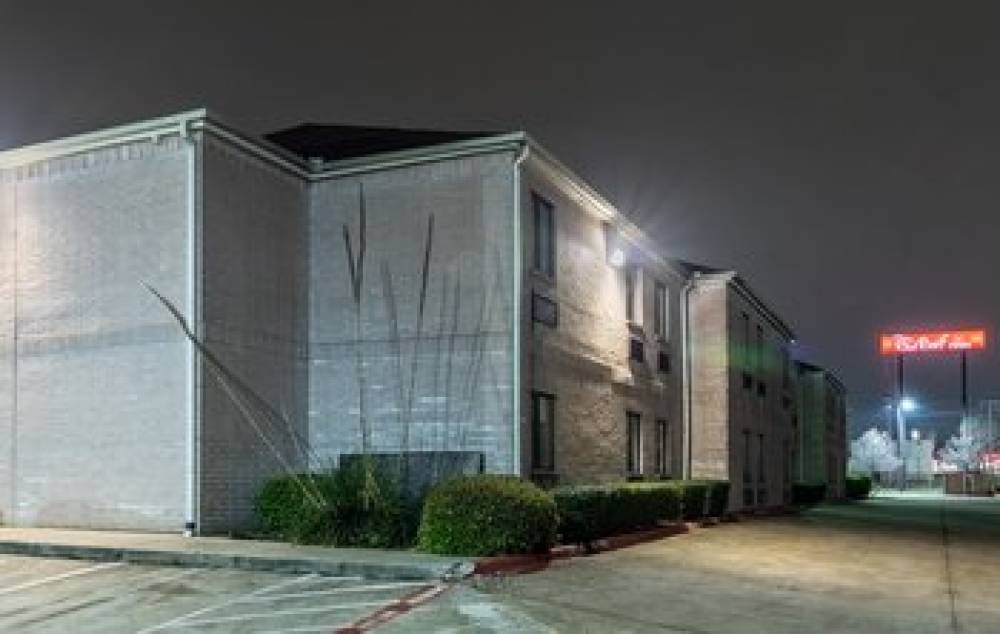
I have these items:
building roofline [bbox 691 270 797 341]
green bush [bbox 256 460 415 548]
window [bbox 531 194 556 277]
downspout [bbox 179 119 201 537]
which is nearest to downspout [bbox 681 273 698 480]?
building roofline [bbox 691 270 797 341]

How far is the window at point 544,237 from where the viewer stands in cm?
1930

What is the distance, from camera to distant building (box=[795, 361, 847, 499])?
48906mm

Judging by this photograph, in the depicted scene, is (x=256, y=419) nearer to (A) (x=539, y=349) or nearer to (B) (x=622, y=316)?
(A) (x=539, y=349)

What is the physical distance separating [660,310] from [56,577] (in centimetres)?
1752

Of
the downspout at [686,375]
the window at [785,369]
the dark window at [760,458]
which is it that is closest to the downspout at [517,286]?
the downspout at [686,375]

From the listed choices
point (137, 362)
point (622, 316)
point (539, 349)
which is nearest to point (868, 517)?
point (622, 316)

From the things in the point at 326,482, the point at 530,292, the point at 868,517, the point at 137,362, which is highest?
the point at 530,292

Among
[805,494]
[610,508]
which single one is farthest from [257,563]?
[805,494]

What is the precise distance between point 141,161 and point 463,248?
509cm

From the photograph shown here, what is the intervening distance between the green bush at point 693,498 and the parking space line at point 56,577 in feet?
40.2

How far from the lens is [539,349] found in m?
19.1

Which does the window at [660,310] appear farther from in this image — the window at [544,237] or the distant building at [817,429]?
the distant building at [817,429]

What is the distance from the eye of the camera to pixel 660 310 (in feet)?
90.8

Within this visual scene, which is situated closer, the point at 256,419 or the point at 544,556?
the point at 544,556
